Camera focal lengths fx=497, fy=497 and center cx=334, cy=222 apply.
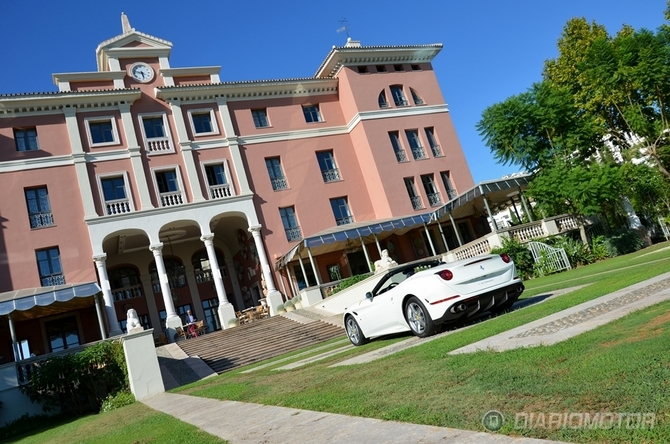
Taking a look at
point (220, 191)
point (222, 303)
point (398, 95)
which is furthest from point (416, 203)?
point (222, 303)

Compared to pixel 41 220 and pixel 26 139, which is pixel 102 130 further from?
pixel 41 220

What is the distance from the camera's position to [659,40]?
87.7 feet

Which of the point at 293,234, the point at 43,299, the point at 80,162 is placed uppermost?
the point at 80,162

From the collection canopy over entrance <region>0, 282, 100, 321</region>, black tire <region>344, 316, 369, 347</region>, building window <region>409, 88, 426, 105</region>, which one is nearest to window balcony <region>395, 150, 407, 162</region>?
building window <region>409, 88, 426, 105</region>

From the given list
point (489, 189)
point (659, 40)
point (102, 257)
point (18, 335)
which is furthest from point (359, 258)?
point (659, 40)

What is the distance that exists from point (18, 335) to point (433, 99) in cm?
2832

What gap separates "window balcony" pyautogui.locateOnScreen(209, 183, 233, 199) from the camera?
2883 cm

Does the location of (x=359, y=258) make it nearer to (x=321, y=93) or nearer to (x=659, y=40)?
(x=321, y=93)

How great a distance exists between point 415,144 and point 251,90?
36.8 feet

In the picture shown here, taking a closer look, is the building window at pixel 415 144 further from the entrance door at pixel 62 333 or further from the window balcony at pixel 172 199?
the entrance door at pixel 62 333

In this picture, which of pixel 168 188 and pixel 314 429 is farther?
pixel 168 188

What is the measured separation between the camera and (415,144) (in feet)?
109

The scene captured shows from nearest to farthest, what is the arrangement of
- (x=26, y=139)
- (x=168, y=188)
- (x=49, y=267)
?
(x=49, y=267) → (x=26, y=139) → (x=168, y=188)

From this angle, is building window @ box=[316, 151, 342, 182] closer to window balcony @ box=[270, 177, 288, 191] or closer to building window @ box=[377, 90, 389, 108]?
window balcony @ box=[270, 177, 288, 191]
